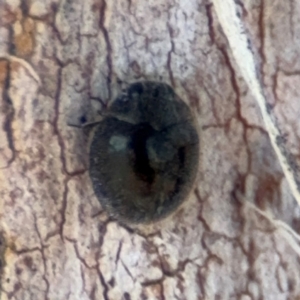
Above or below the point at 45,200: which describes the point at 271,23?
above

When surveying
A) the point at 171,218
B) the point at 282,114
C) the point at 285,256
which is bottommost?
the point at 285,256

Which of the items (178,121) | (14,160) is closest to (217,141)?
(178,121)

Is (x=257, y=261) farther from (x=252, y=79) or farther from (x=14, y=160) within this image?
(x=14, y=160)

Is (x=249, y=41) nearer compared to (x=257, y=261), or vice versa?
(x=249, y=41)
